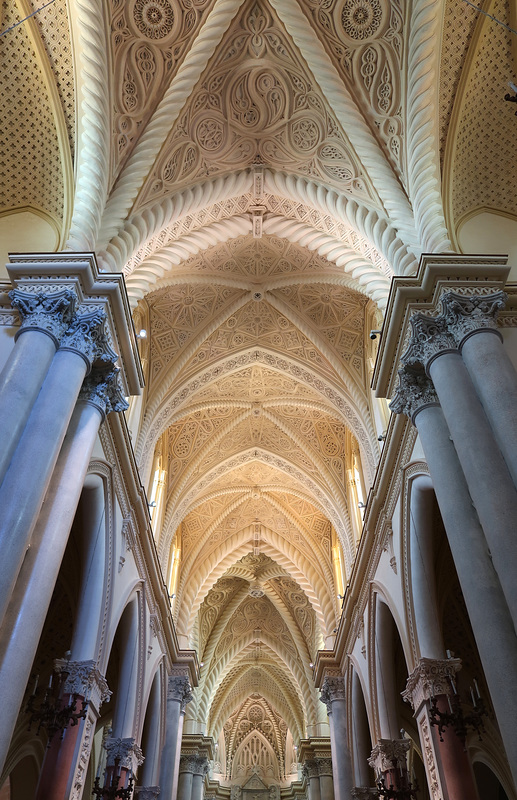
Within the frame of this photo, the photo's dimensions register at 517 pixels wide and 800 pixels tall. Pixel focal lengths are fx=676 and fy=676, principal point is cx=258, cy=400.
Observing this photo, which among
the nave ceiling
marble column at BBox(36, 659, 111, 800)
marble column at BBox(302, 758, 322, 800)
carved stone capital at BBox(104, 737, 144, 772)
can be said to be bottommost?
marble column at BBox(36, 659, 111, 800)

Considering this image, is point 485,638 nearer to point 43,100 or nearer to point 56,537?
point 56,537

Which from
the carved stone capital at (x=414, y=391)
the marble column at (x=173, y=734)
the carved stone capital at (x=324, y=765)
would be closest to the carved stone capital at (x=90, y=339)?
the carved stone capital at (x=414, y=391)

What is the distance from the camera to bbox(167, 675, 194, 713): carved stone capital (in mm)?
14903

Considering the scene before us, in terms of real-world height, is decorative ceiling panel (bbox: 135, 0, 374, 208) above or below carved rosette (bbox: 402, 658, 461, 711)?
above

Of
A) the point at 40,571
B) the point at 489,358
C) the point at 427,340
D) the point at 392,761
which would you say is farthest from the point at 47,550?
the point at 392,761

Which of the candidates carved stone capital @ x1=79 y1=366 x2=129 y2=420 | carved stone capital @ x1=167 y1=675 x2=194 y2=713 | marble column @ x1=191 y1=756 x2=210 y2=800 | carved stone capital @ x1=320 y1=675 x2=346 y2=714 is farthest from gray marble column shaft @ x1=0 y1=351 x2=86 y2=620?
marble column @ x1=191 y1=756 x2=210 y2=800

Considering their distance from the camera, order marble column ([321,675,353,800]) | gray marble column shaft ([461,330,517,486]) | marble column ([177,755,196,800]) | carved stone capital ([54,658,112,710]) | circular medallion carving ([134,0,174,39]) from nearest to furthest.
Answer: gray marble column shaft ([461,330,517,486]) → carved stone capital ([54,658,112,710]) → circular medallion carving ([134,0,174,39]) → marble column ([321,675,353,800]) → marble column ([177,755,196,800])

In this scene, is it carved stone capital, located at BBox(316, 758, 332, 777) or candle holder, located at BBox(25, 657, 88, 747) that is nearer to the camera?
candle holder, located at BBox(25, 657, 88, 747)

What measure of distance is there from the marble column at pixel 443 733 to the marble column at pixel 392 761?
1.99 m

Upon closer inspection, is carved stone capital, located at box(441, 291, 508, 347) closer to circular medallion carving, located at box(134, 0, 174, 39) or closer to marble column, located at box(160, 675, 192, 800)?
circular medallion carving, located at box(134, 0, 174, 39)

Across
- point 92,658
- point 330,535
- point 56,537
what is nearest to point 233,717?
point 330,535

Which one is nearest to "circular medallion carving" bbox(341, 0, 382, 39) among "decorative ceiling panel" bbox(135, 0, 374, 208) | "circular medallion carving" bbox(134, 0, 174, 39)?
"decorative ceiling panel" bbox(135, 0, 374, 208)

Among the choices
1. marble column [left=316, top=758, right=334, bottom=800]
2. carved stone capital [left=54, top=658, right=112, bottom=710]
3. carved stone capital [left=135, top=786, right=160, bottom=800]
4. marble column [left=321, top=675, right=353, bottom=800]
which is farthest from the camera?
marble column [left=316, top=758, right=334, bottom=800]

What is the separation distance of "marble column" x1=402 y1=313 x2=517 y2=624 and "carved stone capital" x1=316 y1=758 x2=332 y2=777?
1632cm
